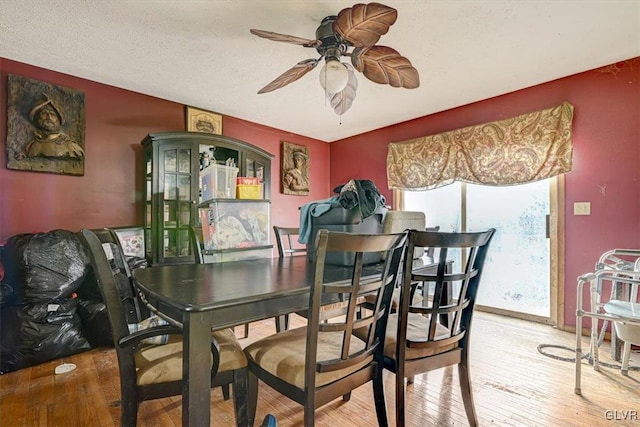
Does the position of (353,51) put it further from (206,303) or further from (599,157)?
(599,157)

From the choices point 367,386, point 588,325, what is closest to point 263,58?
point 367,386

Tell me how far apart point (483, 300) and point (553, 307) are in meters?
0.68

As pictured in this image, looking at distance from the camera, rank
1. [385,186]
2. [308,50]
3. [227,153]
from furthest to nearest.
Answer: [385,186], [227,153], [308,50]

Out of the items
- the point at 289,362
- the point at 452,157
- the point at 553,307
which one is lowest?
the point at 553,307

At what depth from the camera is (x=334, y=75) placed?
5.87 feet

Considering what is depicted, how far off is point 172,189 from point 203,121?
38.2 inches

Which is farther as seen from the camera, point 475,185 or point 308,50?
point 475,185

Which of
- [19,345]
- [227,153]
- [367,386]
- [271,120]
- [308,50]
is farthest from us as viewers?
[271,120]

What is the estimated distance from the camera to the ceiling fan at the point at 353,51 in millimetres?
1546

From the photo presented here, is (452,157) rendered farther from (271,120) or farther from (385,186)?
(271,120)

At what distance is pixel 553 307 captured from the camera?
2.90 meters

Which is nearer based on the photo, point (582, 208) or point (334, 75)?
point (334, 75)

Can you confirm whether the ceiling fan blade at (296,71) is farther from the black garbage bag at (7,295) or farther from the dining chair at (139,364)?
the black garbage bag at (7,295)

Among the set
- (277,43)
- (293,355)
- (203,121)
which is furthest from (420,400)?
(203,121)
